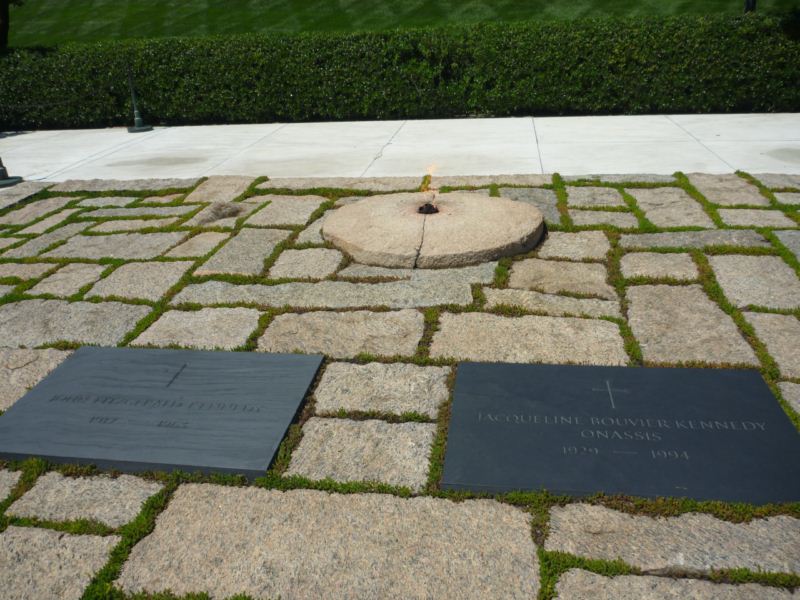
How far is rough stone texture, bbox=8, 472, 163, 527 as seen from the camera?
2.44 meters

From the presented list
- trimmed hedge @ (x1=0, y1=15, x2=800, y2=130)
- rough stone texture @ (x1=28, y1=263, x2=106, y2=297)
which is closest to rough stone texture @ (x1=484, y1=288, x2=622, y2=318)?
rough stone texture @ (x1=28, y1=263, x2=106, y2=297)

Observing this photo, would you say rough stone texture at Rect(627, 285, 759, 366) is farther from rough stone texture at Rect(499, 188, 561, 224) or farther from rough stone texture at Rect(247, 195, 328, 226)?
rough stone texture at Rect(247, 195, 328, 226)

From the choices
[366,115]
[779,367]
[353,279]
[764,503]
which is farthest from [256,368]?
[366,115]

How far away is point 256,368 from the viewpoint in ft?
10.5

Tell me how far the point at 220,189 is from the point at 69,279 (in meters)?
2.15

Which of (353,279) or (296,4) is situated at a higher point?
(296,4)

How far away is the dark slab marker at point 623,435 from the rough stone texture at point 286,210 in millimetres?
2776

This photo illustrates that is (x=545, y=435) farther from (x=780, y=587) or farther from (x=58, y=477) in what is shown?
(x=58, y=477)

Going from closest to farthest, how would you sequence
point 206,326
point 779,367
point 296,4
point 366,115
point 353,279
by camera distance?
1. point 779,367
2. point 206,326
3. point 353,279
4. point 366,115
5. point 296,4

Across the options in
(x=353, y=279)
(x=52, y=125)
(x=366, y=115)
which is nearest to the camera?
(x=353, y=279)

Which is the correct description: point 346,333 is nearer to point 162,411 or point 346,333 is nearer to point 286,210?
point 162,411

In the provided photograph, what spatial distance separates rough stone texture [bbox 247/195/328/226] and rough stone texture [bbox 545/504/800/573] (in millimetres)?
3579

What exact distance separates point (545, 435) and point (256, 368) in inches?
54.3

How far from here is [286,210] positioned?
5613 mm
